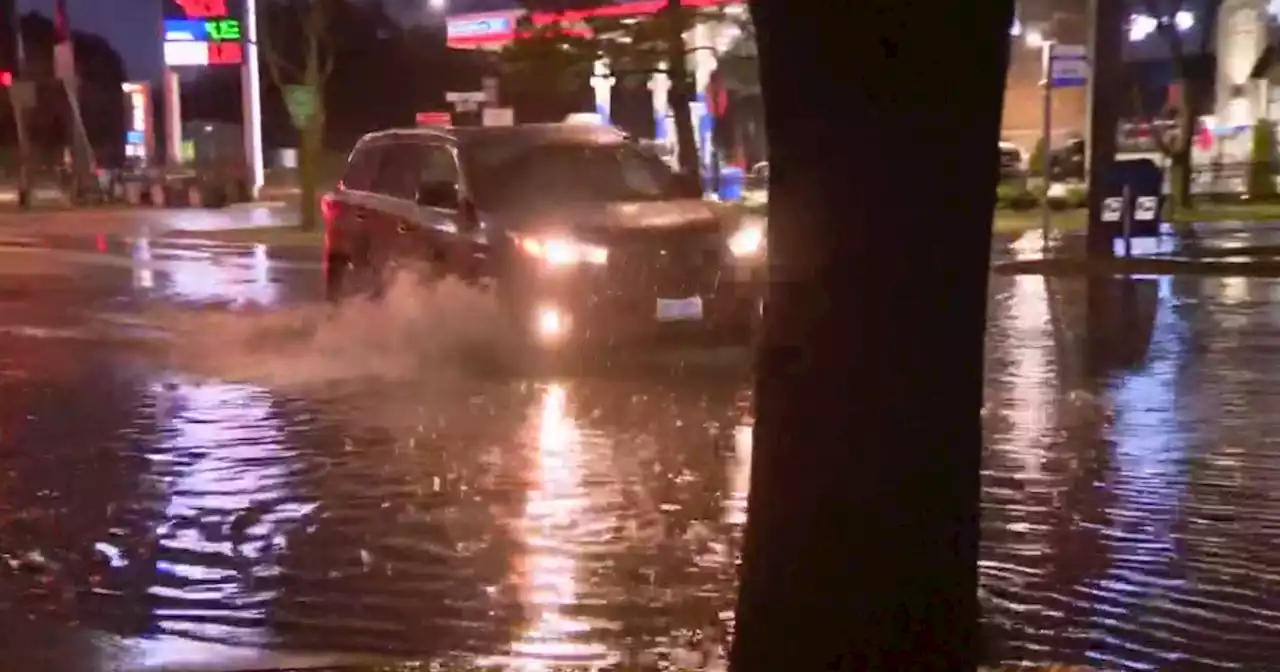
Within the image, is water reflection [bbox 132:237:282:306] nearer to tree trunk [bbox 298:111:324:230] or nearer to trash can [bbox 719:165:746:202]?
tree trunk [bbox 298:111:324:230]

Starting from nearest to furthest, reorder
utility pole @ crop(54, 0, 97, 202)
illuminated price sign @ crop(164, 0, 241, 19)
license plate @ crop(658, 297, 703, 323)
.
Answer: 1. license plate @ crop(658, 297, 703, 323)
2. utility pole @ crop(54, 0, 97, 202)
3. illuminated price sign @ crop(164, 0, 241, 19)

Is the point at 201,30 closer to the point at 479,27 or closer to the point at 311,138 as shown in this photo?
the point at 479,27

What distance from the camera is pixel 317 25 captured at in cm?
3838

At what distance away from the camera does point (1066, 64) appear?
2412cm

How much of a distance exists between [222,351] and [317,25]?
23.2 m

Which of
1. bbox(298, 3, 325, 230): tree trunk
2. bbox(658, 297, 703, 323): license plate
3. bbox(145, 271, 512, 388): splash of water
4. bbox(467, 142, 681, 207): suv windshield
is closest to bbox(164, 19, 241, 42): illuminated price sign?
bbox(298, 3, 325, 230): tree trunk

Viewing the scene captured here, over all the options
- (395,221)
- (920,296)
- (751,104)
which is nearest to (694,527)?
(920,296)

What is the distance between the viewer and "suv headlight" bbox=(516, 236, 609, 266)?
46.1ft

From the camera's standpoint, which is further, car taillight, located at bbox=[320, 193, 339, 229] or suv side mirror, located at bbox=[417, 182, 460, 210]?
car taillight, located at bbox=[320, 193, 339, 229]

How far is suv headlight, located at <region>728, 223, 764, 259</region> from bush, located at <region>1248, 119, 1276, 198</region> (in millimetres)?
28305

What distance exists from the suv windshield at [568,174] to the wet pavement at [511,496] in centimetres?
100

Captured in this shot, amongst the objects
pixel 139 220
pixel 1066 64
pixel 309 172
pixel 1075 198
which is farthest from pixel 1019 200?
pixel 139 220

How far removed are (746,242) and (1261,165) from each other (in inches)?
1132

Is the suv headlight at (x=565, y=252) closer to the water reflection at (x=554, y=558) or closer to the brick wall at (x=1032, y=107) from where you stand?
the water reflection at (x=554, y=558)
